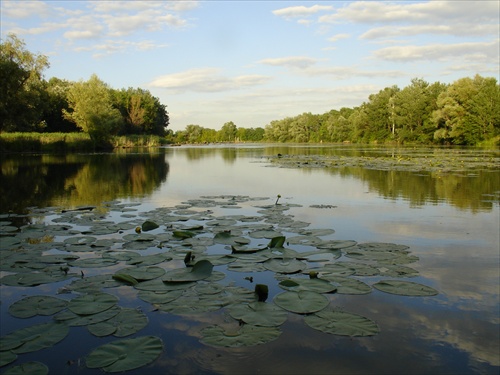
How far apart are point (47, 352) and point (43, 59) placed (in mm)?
42875

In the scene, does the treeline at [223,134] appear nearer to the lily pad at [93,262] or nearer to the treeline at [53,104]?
the treeline at [53,104]

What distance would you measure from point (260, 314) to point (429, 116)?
60878 millimetres

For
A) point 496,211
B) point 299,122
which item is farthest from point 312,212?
point 299,122

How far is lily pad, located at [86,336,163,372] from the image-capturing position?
2.16 meters

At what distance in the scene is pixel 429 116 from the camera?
56.6 m

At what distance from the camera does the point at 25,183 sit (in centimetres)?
1193

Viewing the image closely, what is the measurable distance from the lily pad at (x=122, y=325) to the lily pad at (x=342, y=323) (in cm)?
116

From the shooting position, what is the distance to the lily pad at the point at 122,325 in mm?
2545

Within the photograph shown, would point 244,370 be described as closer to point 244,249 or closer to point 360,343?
point 360,343

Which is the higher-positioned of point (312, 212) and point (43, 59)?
point (43, 59)

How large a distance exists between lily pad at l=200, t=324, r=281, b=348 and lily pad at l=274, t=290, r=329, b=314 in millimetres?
310

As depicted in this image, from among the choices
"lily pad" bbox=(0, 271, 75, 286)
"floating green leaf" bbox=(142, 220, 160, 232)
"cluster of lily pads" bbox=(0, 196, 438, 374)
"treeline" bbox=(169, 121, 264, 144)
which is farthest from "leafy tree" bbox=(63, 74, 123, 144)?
"treeline" bbox=(169, 121, 264, 144)

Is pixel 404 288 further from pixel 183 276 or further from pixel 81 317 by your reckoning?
pixel 81 317

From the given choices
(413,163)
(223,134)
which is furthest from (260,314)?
(223,134)
